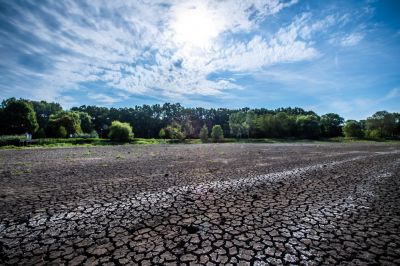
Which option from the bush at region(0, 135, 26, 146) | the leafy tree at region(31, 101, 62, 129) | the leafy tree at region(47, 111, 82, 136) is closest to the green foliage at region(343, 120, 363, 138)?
the leafy tree at region(47, 111, 82, 136)

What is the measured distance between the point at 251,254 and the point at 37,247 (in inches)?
175

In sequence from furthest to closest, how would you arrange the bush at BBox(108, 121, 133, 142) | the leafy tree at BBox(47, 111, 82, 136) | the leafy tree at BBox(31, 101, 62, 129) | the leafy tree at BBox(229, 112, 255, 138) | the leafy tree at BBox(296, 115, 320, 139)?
the leafy tree at BBox(31, 101, 62, 129) → the leafy tree at BBox(229, 112, 255, 138) → the leafy tree at BBox(296, 115, 320, 139) → the leafy tree at BBox(47, 111, 82, 136) → the bush at BBox(108, 121, 133, 142)

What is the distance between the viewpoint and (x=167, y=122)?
11188 cm

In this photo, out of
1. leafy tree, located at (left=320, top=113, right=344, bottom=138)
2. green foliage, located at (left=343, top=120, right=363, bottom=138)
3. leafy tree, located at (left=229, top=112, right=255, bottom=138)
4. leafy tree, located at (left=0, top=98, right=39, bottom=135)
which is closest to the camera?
leafy tree, located at (left=0, top=98, right=39, bottom=135)

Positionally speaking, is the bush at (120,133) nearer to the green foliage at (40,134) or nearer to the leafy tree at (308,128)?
the green foliage at (40,134)

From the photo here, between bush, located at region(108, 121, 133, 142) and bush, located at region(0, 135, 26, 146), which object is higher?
bush, located at region(108, 121, 133, 142)

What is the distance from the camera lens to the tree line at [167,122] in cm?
6869

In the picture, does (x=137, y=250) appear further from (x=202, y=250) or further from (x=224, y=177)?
(x=224, y=177)

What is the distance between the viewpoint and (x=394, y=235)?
489 cm

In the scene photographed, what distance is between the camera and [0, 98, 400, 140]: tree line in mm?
68688

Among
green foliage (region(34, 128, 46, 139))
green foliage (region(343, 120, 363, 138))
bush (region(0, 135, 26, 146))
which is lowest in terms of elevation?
bush (region(0, 135, 26, 146))

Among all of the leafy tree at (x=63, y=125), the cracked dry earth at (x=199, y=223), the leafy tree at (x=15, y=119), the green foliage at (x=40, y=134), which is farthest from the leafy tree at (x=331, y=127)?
the leafy tree at (x=15, y=119)

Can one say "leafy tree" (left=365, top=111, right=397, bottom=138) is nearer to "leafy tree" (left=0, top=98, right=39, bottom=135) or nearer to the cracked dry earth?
the cracked dry earth

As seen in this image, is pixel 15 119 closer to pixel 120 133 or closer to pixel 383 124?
pixel 120 133
